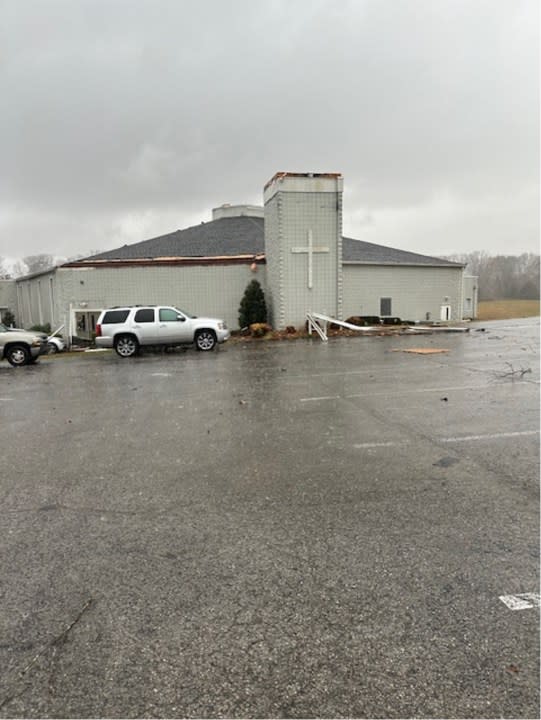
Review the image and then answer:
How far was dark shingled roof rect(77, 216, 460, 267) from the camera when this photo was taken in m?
27.6

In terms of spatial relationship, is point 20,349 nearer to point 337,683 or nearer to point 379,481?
point 379,481

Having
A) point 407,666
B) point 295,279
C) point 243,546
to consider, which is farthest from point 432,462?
point 295,279

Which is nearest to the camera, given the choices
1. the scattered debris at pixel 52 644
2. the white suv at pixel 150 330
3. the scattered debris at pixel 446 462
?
the scattered debris at pixel 52 644

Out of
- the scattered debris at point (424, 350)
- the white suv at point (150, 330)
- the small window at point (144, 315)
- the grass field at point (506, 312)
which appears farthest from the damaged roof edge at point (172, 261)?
the grass field at point (506, 312)

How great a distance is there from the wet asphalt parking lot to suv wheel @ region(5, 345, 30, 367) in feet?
32.9

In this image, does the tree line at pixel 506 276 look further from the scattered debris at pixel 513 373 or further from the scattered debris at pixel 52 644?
the scattered debris at pixel 52 644

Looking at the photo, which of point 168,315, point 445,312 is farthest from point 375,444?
point 445,312

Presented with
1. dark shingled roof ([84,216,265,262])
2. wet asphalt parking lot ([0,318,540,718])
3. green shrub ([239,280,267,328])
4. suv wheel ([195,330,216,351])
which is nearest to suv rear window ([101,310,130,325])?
suv wheel ([195,330,216,351])

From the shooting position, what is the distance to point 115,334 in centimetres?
1791

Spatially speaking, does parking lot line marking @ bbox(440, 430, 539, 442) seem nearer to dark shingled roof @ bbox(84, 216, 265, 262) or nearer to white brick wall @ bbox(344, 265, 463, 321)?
dark shingled roof @ bbox(84, 216, 265, 262)

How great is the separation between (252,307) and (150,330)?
27.5ft

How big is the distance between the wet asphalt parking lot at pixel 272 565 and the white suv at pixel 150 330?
10817 mm

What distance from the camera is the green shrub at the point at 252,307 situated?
2559 cm

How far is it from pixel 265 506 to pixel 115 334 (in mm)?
14950
